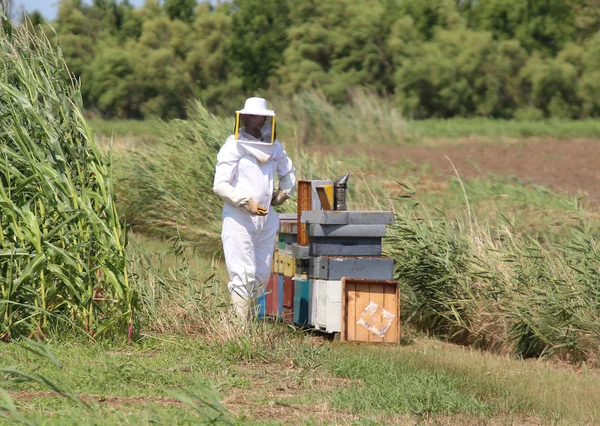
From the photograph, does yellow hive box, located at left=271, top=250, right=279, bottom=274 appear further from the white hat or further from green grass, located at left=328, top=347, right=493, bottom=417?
green grass, located at left=328, top=347, right=493, bottom=417

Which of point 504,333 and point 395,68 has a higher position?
point 395,68

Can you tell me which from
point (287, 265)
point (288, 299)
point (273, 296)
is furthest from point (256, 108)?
point (273, 296)

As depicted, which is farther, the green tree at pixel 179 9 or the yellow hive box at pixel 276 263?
the green tree at pixel 179 9

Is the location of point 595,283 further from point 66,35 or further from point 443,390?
point 66,35

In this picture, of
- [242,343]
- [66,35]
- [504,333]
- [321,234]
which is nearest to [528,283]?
[504,333]

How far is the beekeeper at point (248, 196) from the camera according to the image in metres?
9.11

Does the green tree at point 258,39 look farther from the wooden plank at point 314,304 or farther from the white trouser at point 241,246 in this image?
the white trouser at point 241,246

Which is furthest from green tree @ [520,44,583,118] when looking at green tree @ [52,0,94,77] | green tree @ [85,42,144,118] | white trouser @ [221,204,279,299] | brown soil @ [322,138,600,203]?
white trouser @ [221,204,279,299]

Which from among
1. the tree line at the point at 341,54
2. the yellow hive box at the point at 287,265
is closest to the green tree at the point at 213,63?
the tree line at the point at 341,54

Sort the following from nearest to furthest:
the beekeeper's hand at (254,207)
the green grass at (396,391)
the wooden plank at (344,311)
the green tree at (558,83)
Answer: the green grass at (396,391)
the beekeeper's hand at (254,207)
the wooden plank at (344,311)
the green tree at (558,83)

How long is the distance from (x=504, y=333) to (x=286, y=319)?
1993 mm

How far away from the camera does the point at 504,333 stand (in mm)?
9812

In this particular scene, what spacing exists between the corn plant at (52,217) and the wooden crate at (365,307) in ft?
6.64

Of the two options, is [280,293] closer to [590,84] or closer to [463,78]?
[590,84]
